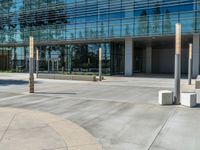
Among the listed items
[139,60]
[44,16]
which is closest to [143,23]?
[44,16]

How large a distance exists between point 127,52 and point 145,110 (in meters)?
26.3

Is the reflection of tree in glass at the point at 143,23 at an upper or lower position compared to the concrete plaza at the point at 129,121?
upper

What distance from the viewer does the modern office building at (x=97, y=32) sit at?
109 feet

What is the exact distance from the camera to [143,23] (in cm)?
3447

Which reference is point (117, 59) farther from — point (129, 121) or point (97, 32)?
point (129, 121)

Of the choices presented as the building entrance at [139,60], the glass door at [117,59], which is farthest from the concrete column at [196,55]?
the building entrance at [139,60]

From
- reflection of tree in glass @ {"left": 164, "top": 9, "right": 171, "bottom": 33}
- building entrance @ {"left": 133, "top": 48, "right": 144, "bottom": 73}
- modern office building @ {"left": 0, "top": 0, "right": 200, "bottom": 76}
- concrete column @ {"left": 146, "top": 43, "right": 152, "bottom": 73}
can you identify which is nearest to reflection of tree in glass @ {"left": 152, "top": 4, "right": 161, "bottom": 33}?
modern office building @ {"left": 0, "top": 0, "right": 200, "bottom": 76}

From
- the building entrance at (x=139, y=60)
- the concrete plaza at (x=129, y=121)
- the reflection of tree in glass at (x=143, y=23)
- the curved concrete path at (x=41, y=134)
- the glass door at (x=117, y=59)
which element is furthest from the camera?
the building entrance at (x=139, y=60)

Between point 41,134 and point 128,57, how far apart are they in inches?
1191

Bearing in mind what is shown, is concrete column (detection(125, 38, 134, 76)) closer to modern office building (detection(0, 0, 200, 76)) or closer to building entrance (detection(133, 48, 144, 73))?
modern office building (detection(0, 0, 200, 76))

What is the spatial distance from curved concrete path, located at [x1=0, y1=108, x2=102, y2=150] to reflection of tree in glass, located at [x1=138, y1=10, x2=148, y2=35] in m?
25.5

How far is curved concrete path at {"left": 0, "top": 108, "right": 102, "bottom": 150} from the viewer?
7.09 meters

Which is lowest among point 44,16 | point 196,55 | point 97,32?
point 196,55

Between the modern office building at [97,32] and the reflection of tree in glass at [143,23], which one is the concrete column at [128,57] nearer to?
the modern office building at [97,32]
